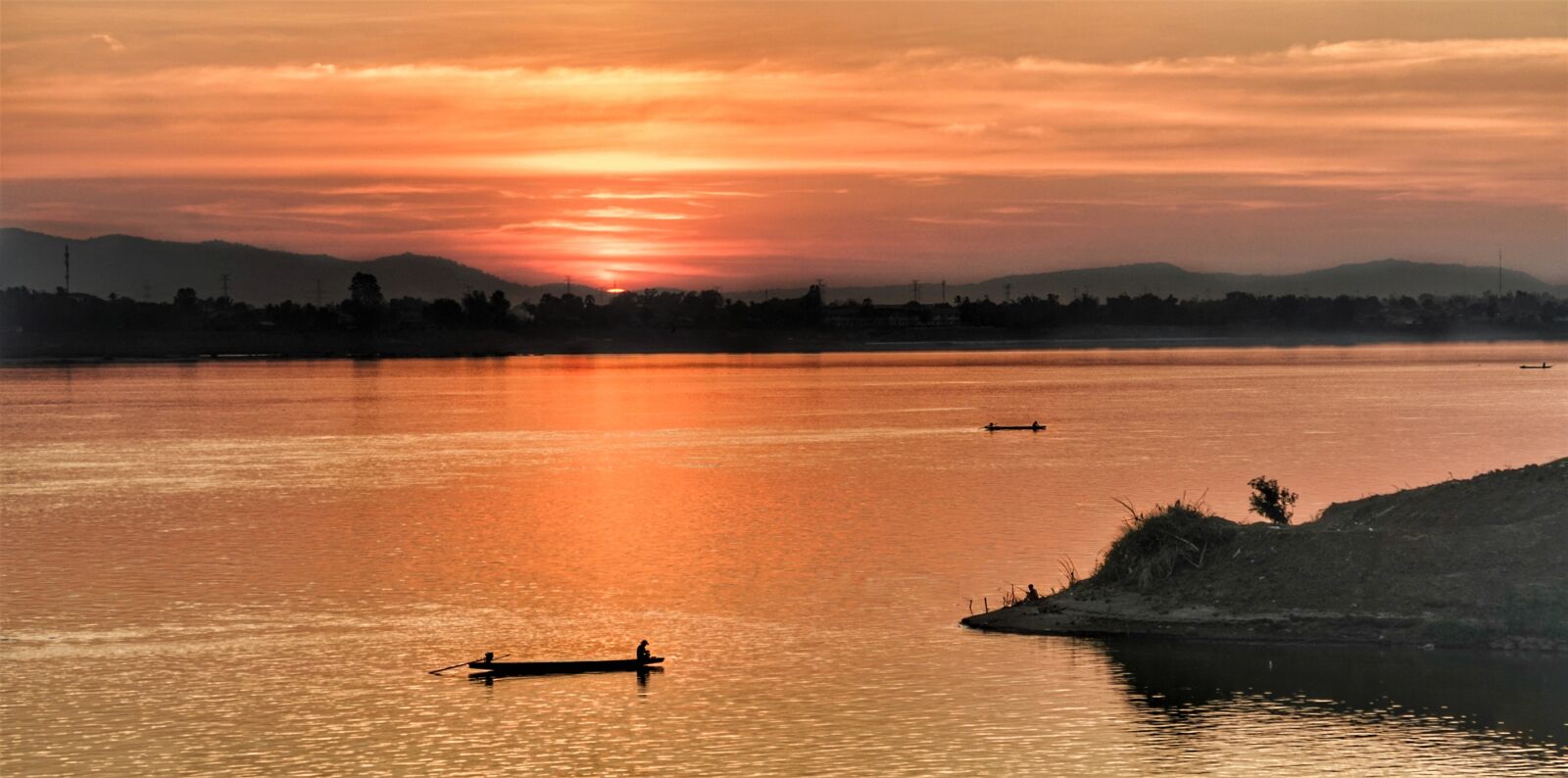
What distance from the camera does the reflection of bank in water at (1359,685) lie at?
2744 cm

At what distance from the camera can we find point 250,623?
37969mm

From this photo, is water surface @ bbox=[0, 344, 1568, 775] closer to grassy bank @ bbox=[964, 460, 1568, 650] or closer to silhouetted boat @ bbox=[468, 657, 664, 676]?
silhouetted boat @ bbox=[468, 657, 664, 676]

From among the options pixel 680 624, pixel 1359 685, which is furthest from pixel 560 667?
pixel 1359 685

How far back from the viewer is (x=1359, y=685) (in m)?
29.1

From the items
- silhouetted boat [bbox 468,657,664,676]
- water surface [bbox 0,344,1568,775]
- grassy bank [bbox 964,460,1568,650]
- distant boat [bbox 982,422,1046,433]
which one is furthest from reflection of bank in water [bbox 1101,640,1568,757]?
distant boat [bbox 982,422,1046,433]

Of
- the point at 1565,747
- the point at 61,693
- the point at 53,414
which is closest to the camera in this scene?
the point at 1565,747

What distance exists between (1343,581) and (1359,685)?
3203mm

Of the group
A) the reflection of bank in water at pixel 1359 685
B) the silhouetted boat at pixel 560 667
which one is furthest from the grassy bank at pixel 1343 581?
the silhouetted boat at pixel 560 667

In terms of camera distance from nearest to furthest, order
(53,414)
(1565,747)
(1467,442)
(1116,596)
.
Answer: (1565,747) < (1116,596) < (1467,442) < (53,414)

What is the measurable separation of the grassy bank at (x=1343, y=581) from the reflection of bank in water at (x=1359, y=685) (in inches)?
19.9

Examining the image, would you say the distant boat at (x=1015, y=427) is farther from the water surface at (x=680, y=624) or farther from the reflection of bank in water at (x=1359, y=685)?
the reflection of bank in water at (x=1359, y=685)

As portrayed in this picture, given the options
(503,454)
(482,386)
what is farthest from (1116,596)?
(482,386)

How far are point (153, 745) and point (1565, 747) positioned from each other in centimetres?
2120

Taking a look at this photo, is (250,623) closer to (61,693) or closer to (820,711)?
(61,693)
